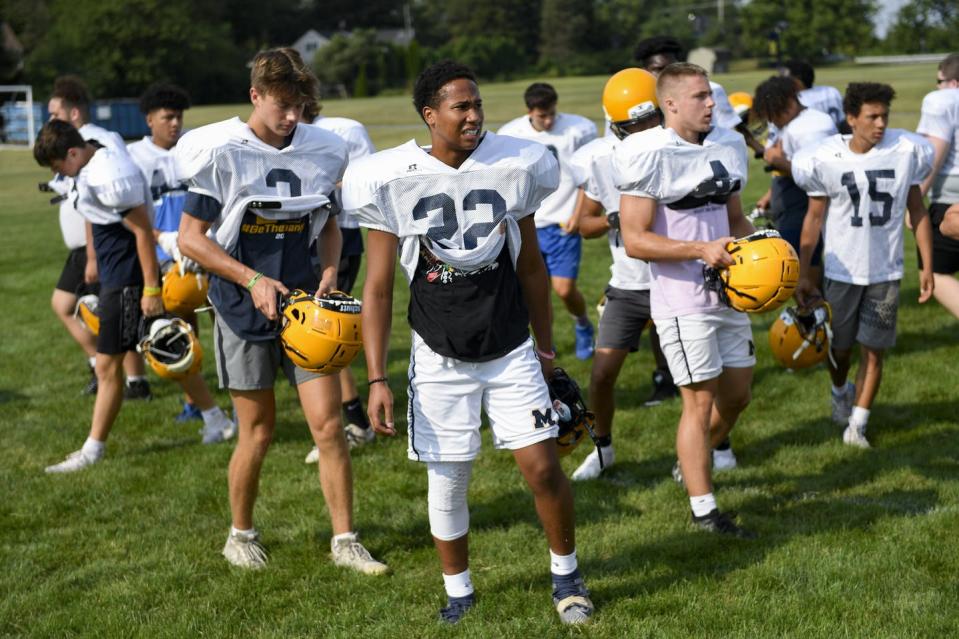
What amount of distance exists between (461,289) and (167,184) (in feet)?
14.8

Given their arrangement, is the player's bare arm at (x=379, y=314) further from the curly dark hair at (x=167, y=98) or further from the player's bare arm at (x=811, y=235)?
the curly dark hair at (x=167, y=98)

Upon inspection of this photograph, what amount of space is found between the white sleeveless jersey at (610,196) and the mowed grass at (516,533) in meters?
1.04

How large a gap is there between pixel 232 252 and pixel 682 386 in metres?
2.15

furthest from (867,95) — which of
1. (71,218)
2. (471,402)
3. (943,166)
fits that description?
(71,218)

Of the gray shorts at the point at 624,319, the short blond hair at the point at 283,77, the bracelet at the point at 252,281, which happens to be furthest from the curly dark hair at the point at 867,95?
the bracelet at the point at 252,281

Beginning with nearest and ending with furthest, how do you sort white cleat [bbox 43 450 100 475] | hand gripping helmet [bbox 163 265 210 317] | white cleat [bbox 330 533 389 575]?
white cleat [bbox 330 533 389 575], white cleat [bbox 43 450 100 475], hand gripping helmet [bbox 163 265 210 317]

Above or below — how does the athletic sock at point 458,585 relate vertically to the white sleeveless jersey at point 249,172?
below

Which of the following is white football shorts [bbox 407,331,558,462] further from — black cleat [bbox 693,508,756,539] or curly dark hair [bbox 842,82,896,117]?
curly dark hair [bbox 842,82,896,117]

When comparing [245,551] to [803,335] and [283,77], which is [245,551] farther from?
[803,335]

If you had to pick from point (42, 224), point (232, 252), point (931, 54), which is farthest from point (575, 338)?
point (931, 54)

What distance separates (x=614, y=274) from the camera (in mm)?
6598

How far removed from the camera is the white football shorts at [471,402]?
4172mm

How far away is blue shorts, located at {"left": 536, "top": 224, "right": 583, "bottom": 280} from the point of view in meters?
9.02

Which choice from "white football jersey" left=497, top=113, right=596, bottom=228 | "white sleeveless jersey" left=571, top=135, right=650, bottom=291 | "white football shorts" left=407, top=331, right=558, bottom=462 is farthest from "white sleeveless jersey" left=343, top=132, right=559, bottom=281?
"white football jersey" left=497, top=113, right=596, bottom=228
